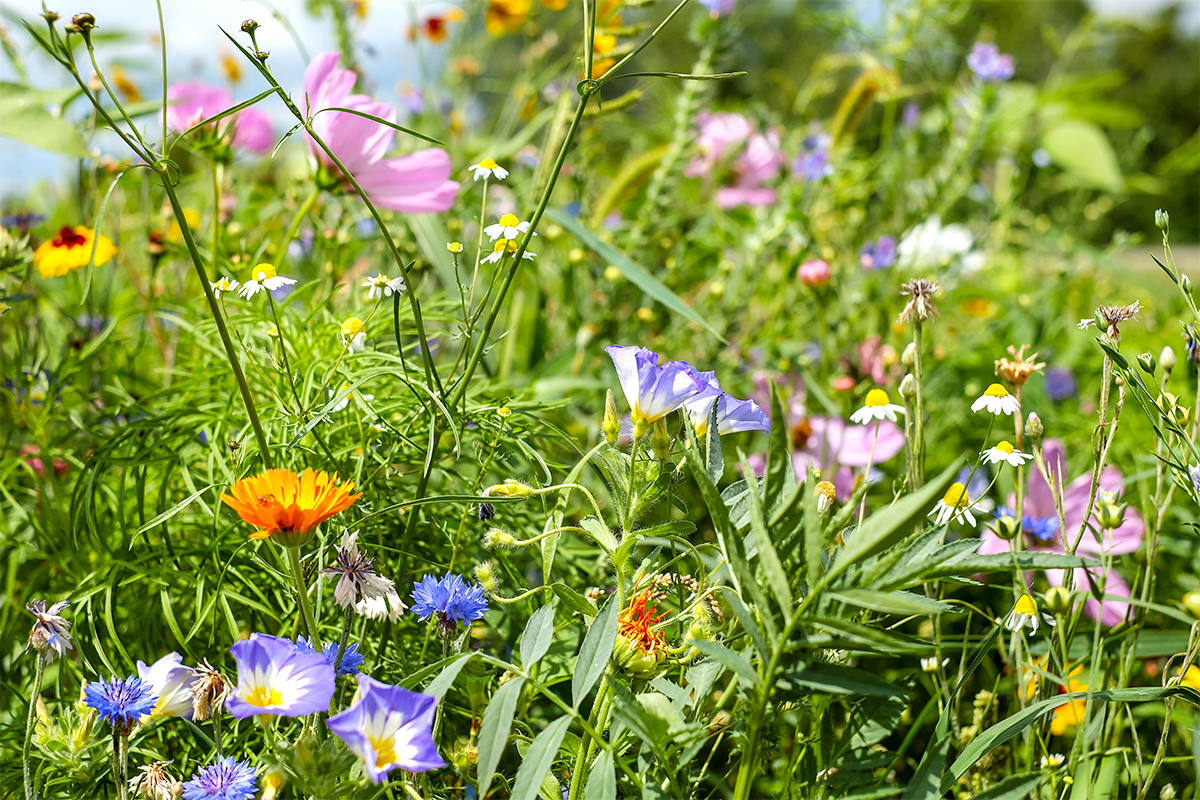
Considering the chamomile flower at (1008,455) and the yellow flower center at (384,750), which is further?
the chamomile flower at (1008,455)

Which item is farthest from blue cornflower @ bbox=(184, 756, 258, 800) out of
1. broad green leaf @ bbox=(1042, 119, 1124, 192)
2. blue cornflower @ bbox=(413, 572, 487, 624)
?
broad green leaf @ bbox=(1042, 119, 1124, 192)

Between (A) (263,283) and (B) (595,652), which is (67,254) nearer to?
(A) (263,283)

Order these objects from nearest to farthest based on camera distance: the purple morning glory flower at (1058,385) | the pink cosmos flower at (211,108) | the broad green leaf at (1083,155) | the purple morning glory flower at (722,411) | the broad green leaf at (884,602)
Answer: the broad green leaf at (884,602), the purple morning glory flower at (722,411), the pink cosmos flower at (211,108), the purple morning glory flower at (1058,385), the broad green leaf at (1083,155)

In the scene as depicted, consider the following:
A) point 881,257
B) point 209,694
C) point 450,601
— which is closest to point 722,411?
point 450,601

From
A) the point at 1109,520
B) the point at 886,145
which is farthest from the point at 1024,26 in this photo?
the point at 1109,520

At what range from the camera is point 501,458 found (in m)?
0.50

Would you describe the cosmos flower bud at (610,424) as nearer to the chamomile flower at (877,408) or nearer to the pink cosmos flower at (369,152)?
the chamomile flower at (877,408)

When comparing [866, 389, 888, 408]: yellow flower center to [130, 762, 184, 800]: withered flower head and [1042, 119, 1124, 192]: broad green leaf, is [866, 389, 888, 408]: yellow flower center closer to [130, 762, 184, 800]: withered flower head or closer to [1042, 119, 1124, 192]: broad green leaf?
[130, 762, 184, 800]: withered flower head

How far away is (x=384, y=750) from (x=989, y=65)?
108cm

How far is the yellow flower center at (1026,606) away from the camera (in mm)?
443

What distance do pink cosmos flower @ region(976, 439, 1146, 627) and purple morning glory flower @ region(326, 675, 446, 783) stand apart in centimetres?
47

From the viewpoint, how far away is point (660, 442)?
40 centimetres

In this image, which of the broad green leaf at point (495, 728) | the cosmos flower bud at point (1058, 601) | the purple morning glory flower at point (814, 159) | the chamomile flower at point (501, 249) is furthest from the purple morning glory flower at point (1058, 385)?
the broad green leaf at point (495, 728)

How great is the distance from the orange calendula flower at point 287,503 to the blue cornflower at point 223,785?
0.35ft
